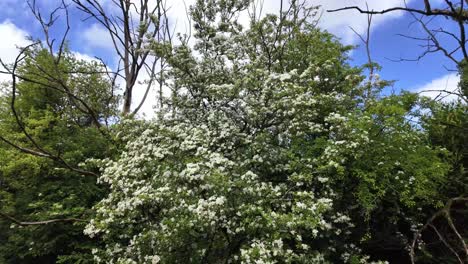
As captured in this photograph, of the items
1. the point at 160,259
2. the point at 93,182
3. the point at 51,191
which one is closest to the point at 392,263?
the point at 160,259

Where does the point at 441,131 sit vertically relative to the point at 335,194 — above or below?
above

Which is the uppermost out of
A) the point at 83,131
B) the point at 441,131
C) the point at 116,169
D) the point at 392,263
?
the point at 83,131

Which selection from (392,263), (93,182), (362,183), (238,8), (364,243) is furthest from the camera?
(238,8)

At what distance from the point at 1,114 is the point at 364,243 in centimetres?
1445

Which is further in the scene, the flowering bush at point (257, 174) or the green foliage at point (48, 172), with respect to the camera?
the green foliage at point (48, 172)

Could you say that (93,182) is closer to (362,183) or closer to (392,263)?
(362,183)

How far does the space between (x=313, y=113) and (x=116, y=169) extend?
4209 mm

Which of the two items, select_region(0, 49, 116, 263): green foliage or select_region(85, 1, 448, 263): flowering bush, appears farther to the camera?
select_region(0, 49, 116, 263): green foliage

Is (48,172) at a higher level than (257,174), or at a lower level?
higher

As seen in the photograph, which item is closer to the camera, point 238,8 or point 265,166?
point 265,166

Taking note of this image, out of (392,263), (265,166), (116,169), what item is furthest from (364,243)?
(116,169)

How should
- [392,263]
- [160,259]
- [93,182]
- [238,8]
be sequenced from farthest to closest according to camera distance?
1. [238,8]
2. [93,182]
3. [392,263]
4. [160,259]

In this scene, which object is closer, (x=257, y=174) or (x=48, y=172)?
(x=257, y=174)

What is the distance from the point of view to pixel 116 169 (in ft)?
22.9
